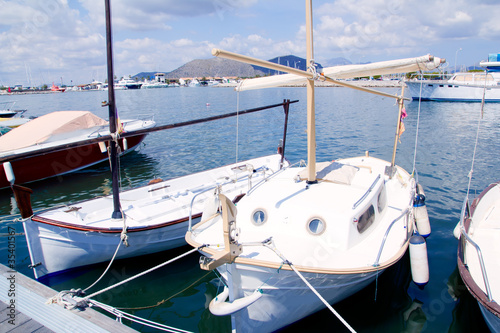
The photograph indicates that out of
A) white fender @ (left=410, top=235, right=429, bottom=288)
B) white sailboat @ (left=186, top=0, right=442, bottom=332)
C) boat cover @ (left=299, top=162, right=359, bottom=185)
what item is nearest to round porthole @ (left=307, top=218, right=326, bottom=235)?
white sailboat @ (left=186, top=0, right=442, bottom=332)

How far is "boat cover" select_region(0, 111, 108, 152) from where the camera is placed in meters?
17.8

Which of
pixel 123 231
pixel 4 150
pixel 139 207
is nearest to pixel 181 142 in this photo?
Answer: pixel 4 150

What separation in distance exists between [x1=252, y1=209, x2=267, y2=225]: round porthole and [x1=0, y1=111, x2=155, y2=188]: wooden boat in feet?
36.1

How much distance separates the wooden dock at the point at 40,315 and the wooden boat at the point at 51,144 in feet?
35.6

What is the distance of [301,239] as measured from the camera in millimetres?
6848

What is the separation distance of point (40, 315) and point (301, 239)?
16.2 feet

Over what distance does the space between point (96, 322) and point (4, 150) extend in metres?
16.1

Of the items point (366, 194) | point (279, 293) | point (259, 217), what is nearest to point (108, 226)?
point (259, 217)

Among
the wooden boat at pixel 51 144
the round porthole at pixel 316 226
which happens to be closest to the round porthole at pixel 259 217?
the round porthole at pixel 316 226

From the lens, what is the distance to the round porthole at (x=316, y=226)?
6.89 m

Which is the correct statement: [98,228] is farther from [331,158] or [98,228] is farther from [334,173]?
[331,158]

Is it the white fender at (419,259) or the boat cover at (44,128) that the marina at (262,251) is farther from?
the boat cover at (44,128)

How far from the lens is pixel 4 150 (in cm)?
1702

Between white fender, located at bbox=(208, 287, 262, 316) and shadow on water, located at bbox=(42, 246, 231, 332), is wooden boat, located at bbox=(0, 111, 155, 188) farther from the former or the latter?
white fender, located at bbox=(208, 287, 262, 316)
